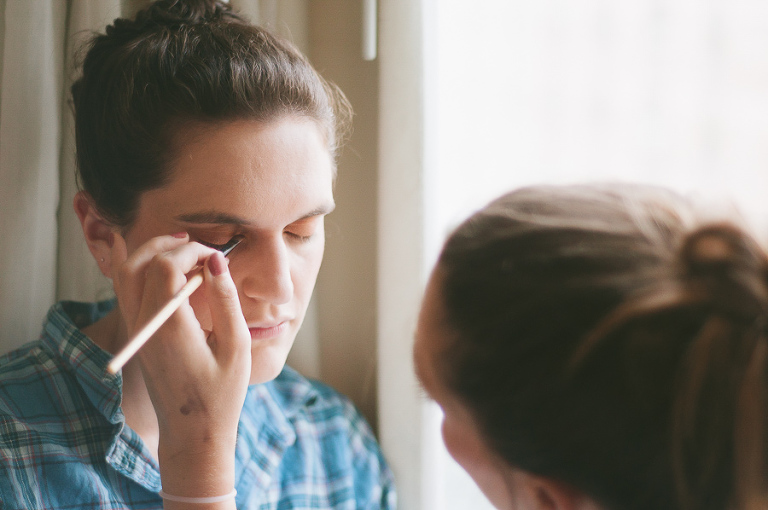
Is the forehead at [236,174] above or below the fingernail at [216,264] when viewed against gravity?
above

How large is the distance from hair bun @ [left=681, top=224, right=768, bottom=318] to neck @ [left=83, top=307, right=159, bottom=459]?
2.50ft

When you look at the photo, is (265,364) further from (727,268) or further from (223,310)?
(727,268)

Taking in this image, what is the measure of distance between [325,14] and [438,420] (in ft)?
2.60

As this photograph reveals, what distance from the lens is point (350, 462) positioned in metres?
1.13

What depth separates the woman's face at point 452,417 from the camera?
59 cm

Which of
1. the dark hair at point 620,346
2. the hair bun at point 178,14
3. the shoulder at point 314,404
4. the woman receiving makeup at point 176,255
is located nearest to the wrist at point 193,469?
the woman receiving makeup at point 176,255

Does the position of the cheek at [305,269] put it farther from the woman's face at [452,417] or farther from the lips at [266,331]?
the woman's face at [452,417]

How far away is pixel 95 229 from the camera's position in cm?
89

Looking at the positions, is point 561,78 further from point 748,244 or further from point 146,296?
point 146,296

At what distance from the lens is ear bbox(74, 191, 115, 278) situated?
0.88 metres

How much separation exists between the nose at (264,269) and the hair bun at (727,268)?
1.66ft

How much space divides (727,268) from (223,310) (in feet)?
1.66

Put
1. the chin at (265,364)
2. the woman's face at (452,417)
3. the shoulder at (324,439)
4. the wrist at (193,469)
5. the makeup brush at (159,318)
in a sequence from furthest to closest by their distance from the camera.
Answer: the shoulder at (324,439), the chin at (265,364), the wrist at (193,469), the woman's face at (452,417), the makeup brush at (159,318)

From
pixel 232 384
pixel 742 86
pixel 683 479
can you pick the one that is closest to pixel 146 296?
pixel 232 384
